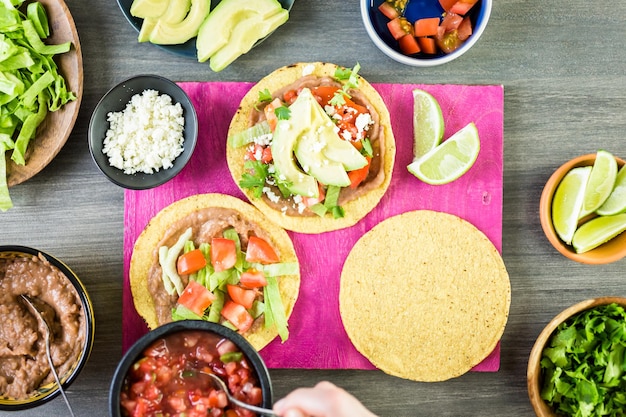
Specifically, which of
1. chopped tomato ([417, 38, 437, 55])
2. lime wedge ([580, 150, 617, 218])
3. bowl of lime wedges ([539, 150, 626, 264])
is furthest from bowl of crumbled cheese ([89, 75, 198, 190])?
lime wedge ([580, 150, 617, 218])

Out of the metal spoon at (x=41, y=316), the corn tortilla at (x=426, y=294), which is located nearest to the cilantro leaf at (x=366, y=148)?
the corn tortilla at (x=426, y=294)

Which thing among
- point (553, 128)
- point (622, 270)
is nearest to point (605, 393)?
point (622, 270)

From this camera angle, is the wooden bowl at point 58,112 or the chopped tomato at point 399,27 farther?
the chopped tomato at point 399,27

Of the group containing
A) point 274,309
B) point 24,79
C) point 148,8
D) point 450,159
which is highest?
point 148,8

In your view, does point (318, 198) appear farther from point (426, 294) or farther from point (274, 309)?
point (426, 294)

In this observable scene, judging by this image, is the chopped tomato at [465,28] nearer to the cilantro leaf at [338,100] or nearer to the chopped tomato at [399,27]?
the chopped tomato at [399,27]

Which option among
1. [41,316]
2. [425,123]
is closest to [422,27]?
[425,123]
